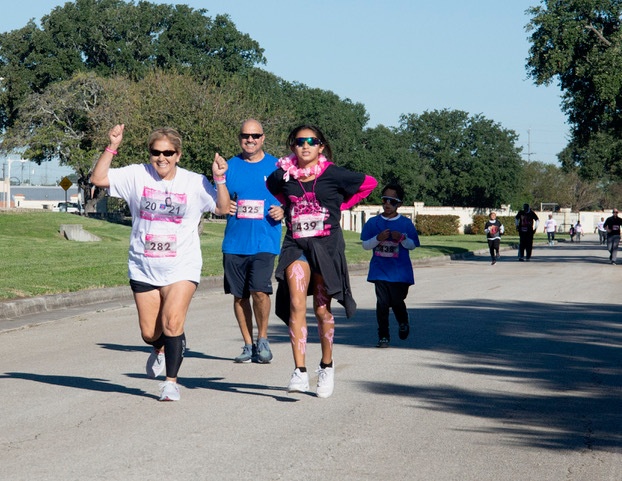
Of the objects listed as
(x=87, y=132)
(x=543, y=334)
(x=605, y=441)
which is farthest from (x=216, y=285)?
(x=87, y=132)

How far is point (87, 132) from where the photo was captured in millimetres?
63188

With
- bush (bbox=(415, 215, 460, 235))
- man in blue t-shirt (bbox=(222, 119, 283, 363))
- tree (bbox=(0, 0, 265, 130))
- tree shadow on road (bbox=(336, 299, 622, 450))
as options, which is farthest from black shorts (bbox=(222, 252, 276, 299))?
bush (bbox=(415, 215, 460, 235))

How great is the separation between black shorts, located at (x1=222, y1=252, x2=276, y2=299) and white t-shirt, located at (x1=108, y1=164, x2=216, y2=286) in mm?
1765

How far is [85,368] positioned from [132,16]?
226 ft

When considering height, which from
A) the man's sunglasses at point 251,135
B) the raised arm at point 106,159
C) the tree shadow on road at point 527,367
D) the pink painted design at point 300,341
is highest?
the man's sunglasses at point 251,135

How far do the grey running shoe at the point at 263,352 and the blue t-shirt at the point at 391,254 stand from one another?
2037mm

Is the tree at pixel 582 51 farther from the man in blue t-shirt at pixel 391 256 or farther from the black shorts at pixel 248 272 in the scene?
the black shorts at pixel 248 272

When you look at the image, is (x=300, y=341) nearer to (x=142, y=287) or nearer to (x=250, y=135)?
(x=142, y=287)

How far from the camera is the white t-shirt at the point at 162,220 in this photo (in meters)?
7.23

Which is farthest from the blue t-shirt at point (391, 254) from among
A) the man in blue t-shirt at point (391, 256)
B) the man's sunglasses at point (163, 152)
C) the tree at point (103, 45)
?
the tree at point (103, 45)

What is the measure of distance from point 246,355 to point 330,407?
240 cm

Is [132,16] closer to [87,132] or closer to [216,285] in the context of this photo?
[87,132]

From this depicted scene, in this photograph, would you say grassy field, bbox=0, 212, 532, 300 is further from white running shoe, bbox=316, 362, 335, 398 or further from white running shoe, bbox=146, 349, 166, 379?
white running shoe, bbox=316, 362, 335, 398

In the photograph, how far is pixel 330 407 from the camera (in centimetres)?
719
